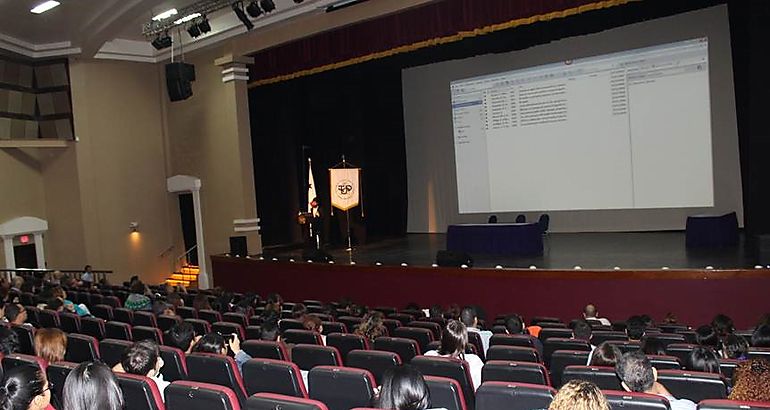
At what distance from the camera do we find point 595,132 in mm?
13875

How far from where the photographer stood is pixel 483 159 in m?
15.2

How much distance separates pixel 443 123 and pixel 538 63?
3362 mm

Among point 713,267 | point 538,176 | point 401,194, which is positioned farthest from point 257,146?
point 713,267

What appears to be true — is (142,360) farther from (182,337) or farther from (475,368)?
(475,368)

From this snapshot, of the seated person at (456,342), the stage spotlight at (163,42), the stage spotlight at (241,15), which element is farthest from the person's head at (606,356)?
the stage spotlight at (163,42)

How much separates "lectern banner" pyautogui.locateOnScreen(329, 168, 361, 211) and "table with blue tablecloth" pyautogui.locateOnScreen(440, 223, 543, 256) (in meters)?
2.94

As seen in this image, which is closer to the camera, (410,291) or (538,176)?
(410,291)

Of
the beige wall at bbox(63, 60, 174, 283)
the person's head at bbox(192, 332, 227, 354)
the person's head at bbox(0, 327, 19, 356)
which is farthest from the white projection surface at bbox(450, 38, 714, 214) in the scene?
the person's head at bbox(0, 327, 19, 356)

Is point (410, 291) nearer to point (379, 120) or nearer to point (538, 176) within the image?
point (538, 176)

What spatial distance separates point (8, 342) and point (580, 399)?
4106mm

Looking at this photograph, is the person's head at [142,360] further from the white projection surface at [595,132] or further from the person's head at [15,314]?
the white projection surface at [595,132]

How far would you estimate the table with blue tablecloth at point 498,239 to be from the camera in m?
12.7

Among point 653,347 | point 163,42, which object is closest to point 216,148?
point 163,42

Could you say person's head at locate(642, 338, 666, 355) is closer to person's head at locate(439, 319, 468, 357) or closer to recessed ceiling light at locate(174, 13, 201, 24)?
person's head at locate(439, 319, 468, 357)
